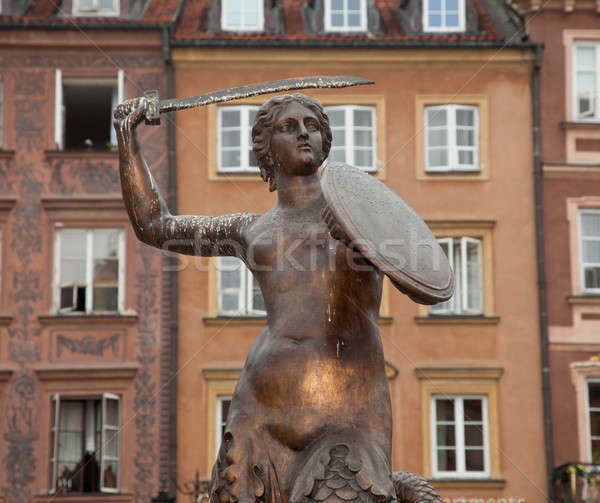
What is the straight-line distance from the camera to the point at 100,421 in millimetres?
25875

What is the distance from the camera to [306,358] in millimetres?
4930

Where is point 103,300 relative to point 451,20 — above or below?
below

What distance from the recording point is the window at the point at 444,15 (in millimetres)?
28141

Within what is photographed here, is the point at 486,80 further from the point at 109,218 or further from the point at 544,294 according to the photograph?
the point at 109,218

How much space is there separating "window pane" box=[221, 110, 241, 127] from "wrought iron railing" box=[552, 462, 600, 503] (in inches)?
358

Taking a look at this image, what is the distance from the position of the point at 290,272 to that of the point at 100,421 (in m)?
21.3

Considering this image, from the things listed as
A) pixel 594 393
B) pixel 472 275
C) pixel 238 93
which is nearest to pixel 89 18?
pixel 472 275

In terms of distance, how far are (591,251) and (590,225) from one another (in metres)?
0.52

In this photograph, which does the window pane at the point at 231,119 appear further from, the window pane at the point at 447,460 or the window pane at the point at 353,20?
the window pane at the point at 447,460

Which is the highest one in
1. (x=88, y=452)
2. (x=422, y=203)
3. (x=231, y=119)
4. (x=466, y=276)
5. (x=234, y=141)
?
(x=231, y=119)

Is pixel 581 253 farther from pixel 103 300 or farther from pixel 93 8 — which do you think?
pixel 93 8

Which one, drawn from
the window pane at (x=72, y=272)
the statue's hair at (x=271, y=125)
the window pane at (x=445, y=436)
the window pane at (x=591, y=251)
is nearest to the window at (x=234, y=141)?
the window pane at (x=72, y=272)

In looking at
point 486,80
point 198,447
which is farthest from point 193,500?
point 486,80

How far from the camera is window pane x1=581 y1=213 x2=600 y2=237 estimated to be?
88.6ft
